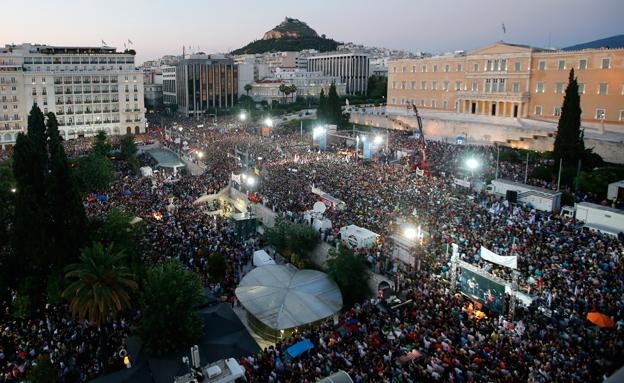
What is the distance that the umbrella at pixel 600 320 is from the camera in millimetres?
13898

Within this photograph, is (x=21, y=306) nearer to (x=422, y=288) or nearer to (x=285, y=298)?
(x=285, y=298)

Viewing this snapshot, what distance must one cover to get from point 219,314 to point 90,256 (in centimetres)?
512

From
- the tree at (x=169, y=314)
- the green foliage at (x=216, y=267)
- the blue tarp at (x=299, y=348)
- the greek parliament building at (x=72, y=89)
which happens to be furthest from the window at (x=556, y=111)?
the greek parliament building at (x=72, y=89)

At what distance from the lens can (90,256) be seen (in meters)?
15.6

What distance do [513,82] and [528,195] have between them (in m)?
29.4

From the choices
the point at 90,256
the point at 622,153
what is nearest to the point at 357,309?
the point at 90,256

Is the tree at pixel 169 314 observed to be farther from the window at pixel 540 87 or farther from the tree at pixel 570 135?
the window at pixel 540 87

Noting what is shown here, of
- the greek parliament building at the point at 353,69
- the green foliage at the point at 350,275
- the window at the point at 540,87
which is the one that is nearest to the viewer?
the green foliage at the point at 350,275

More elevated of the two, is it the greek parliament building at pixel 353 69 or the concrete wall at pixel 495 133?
the greek parliament building at pixel 353 69

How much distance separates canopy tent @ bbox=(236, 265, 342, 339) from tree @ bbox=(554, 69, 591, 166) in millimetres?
20826

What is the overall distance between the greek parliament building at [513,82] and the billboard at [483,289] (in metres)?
34.6

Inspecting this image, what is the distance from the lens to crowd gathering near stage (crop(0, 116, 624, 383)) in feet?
43.2

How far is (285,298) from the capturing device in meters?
18.8

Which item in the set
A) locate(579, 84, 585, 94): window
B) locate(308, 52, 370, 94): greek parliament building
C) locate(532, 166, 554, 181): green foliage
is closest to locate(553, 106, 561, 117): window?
locate(579, 84, 585, 94): window
